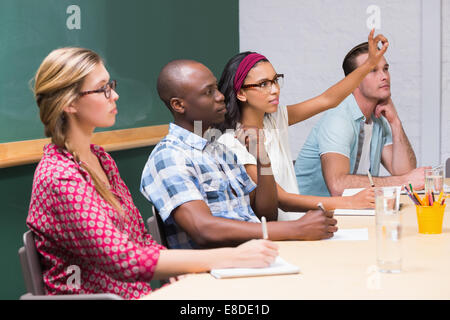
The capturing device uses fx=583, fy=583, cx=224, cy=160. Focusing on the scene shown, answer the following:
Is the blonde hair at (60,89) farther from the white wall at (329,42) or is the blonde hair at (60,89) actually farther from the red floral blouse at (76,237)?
the white wall at (329,42)

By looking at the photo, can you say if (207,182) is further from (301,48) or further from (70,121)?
(301,48)

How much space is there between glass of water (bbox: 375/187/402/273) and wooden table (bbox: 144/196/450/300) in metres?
0.03

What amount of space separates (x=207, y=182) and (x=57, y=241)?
23.2 inches

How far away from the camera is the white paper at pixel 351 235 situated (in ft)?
5.63

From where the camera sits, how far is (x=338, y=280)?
4.31 feet

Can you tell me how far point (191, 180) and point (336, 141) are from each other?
1.33m

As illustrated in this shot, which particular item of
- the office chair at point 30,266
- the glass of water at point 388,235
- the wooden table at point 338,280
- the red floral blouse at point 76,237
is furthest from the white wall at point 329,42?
the office chair at point 30,266

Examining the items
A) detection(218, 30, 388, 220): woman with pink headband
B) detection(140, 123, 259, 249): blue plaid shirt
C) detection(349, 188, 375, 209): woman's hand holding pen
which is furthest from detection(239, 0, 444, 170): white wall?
detection(140, 123, 259, 249): blue plaid shirt

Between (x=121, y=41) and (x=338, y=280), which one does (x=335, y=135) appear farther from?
(x=338, y=280)

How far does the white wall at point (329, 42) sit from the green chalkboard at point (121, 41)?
0.26 meters

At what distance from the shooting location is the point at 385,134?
3260 millimetres

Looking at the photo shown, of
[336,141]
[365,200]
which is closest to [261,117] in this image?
[336,141]

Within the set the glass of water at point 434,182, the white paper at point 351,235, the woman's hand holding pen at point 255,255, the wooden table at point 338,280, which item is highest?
the glass of water at point 434,182
